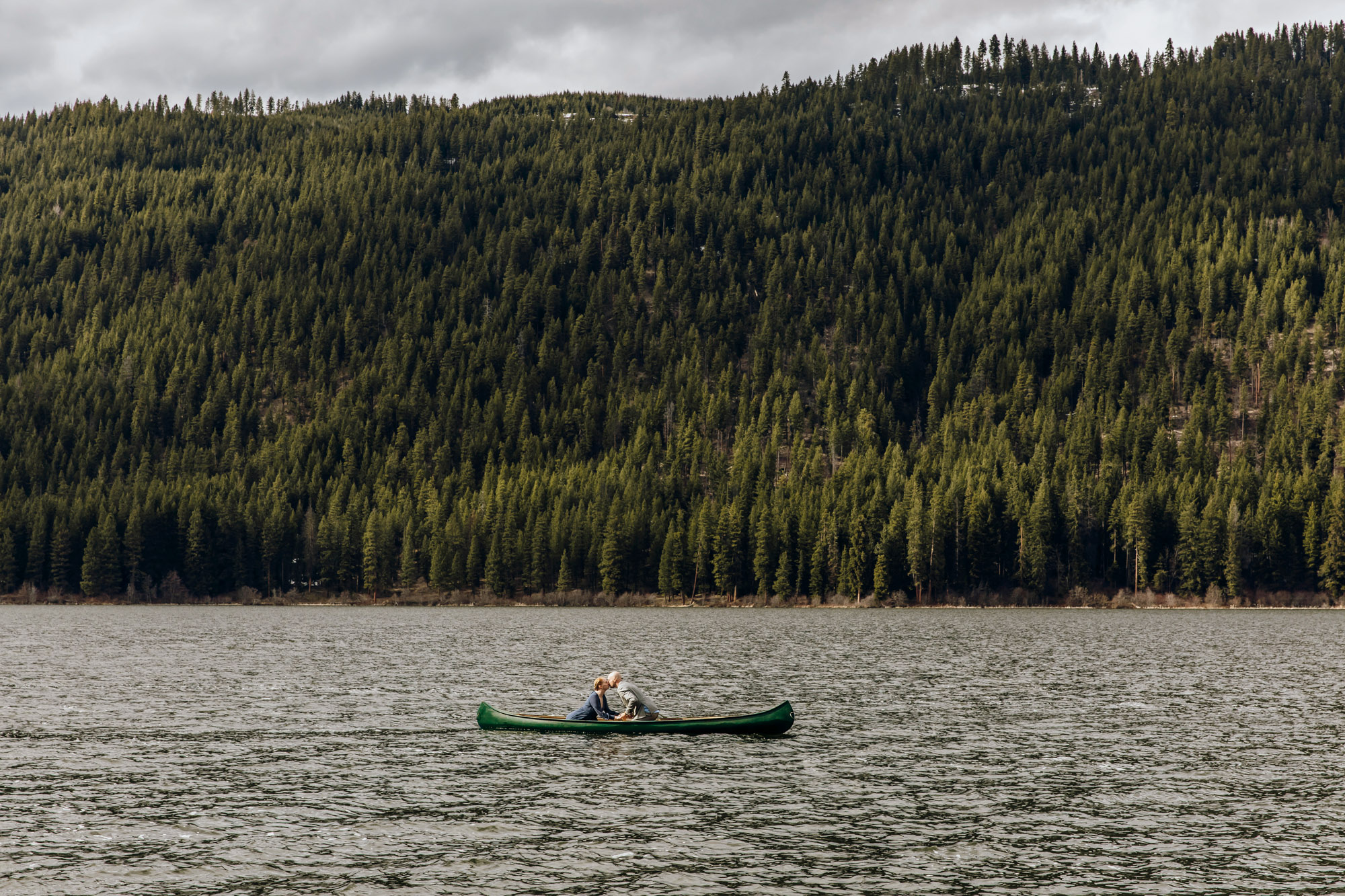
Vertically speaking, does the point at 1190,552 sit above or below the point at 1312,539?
below

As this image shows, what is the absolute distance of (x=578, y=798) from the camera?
41.0m

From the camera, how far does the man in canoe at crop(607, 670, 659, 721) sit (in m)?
53.2

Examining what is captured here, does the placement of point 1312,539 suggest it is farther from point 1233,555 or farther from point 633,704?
point 633,704

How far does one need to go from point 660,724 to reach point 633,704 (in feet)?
5.51

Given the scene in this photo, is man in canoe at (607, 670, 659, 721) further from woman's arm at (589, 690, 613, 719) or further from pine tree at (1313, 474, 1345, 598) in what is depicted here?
pine tree at (1313, 474, 1345, 598)

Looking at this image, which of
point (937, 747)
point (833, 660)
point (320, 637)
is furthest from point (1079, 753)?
point (320, 637)

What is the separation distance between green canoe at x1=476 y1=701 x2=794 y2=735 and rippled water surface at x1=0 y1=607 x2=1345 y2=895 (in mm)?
762

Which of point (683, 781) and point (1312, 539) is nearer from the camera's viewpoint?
point (683, 781)

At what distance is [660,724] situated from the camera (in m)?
52.4

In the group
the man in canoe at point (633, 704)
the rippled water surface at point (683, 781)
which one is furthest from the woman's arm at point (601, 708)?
the rippled water surface at point (683, 781)

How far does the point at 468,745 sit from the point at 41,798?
16247 millimetres

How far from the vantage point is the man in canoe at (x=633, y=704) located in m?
53.2

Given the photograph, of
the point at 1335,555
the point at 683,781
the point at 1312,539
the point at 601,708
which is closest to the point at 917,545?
the point at 1312,539

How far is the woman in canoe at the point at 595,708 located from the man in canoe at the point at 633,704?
2.27 ft
